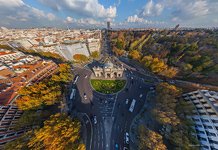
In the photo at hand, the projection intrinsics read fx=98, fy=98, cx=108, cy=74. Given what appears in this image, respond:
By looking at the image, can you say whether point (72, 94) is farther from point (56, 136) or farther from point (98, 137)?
point (98, 137)

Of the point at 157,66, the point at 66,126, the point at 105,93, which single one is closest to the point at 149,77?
the point at 157,66

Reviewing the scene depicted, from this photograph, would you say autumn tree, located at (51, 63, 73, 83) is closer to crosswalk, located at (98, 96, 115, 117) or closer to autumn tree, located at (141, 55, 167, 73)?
crosswalk, located at (98, 96, 115, 117)

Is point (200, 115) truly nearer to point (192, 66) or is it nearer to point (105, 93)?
point (192, 66)

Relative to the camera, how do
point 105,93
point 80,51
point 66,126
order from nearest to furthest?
1. point 66,126
2. point 105,93
3. point 80,51

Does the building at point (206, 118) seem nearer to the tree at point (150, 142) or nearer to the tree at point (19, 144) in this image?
the tree at point (150, 142)

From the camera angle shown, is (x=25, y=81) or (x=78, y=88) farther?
(x=78, y=88)

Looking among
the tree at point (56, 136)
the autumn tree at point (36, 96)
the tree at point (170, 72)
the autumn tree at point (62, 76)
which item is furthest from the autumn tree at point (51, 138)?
the tree at point (170, 72)
